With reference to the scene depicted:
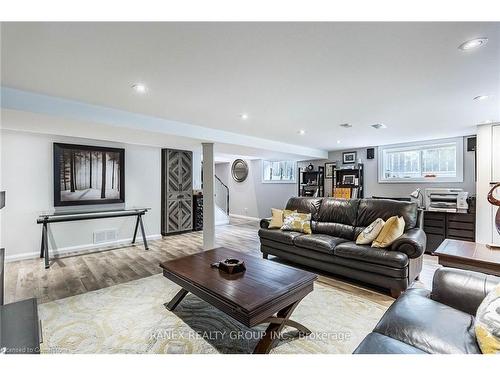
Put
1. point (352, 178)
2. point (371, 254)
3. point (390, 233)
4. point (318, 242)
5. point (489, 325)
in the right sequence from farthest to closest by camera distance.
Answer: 1. point (352, 178)
2. point (318, 242)
3. point (390, 233)
4. point (371, 254)
5. point (489, 325)

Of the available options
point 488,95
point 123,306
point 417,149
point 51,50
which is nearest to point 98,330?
point 123,306

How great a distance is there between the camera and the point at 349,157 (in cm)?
662

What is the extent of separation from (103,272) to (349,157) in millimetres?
5999

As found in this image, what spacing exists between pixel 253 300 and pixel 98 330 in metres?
1.45

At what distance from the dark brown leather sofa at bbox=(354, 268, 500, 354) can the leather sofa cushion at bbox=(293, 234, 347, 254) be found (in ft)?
4.63

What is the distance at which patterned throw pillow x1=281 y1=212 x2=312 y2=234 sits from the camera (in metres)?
3.96

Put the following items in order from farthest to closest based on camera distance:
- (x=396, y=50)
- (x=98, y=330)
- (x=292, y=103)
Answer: (x=292, y=103) → (x=98, y=330) → (x=396, y=50)

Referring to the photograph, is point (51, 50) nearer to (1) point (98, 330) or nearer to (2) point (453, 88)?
(1) point (98, 330)

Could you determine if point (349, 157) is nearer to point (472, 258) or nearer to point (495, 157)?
point (495, 157)

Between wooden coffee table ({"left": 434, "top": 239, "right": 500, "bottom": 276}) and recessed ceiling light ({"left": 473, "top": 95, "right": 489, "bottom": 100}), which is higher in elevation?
recessed ceiling light ({"left": 473, "top": 95, "right": 489, "bottom": 100})

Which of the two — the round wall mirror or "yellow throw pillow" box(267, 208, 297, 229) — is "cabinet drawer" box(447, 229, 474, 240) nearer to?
"yellow throw pillow" box(267, 208, 297, 229)

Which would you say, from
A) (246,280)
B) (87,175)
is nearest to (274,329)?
(246,280)

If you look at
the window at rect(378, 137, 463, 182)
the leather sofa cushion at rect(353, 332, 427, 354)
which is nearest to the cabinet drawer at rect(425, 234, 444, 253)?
the window at rect(378, 137, 463, 182)

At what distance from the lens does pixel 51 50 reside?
1737 mm
